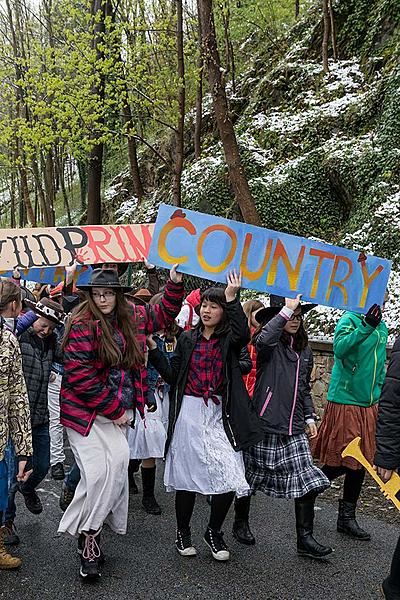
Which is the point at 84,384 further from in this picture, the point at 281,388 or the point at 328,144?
the point at 328,144

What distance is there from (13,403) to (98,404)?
549 mm

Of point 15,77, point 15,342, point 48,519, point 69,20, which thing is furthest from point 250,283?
point 69,20

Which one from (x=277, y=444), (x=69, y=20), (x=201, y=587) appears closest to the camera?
(x=201, y=587)

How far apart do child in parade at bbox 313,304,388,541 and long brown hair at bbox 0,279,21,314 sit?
233cm

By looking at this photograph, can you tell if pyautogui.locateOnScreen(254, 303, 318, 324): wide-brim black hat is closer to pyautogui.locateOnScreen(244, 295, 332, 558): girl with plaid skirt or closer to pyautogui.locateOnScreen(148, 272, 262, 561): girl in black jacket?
pyautogui.locateOnScreen(244, 295, 332, 558): girl with plaid skirt

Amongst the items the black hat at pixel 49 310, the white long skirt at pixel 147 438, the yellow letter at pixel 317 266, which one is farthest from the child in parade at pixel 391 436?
the black hat at pixel 49 310

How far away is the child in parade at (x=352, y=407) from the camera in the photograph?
4.69 metres

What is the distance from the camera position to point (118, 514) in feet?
13.2

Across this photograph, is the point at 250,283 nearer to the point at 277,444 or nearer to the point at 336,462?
the point at 277,444

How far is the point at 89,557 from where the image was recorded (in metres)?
3.84

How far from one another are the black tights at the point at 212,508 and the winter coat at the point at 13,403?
1.09 metres

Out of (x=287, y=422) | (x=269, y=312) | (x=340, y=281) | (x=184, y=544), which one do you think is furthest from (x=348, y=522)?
(x=340, y=281)

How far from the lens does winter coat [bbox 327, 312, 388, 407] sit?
184 inches

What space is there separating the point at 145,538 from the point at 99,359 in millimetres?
1565
